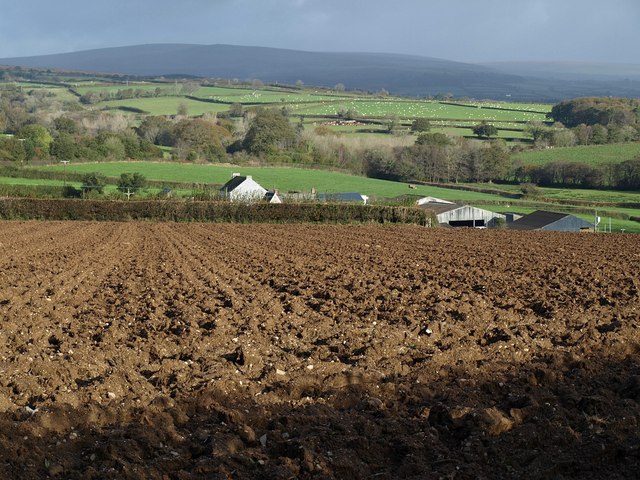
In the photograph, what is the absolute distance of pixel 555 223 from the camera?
51.1 metres

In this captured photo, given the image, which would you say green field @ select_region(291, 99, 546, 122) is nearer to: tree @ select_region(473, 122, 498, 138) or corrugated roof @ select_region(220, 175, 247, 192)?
tree @ select_region(473, 122, 498, 138)

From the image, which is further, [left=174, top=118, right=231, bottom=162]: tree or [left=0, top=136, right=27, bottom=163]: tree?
[left=174, top=118, right=231, bottom=162]: tree

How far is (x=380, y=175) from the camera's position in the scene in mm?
90375

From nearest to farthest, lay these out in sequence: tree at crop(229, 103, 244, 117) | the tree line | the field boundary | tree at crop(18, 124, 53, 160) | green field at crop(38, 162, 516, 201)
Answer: the field boundary
green field at crop(38, 162, 516, 201)
tree at crop(18, 124, 53, 160)
the tree line
tree at crop(229, 103, 244, 117)

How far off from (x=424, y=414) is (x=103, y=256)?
17330 millimetres

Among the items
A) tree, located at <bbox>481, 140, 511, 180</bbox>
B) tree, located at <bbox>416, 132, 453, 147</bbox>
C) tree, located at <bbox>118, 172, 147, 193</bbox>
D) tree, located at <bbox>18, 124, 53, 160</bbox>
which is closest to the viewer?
tree, located at <bbox>118, 172, 147, 193</bbox>

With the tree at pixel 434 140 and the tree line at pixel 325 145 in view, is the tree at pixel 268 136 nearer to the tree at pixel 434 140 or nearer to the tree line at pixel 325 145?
the tree line at pixel 325 145

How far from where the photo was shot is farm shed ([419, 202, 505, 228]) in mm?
56469

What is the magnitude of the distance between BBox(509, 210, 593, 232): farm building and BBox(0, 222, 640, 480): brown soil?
32.0 m

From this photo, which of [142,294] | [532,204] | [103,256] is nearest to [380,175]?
[532,204]

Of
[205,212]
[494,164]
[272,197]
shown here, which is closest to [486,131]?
[494,164]

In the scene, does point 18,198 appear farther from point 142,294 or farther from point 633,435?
point 633,435

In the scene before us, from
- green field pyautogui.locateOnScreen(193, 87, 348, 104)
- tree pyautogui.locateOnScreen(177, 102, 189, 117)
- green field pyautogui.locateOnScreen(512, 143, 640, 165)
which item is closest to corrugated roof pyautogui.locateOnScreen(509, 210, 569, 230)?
green field pyautogui.locateOnScreen(512, 143, 640, 165)

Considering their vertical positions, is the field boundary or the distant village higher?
the field boundary
